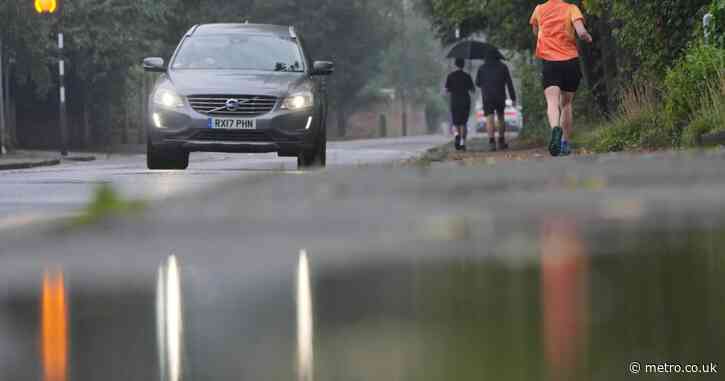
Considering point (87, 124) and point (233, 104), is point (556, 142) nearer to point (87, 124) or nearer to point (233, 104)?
point (233, 104)

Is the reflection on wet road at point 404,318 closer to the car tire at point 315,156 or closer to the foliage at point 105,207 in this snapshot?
the foliage at point 105,207

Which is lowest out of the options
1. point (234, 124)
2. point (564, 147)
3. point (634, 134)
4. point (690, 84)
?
point (634, 134)

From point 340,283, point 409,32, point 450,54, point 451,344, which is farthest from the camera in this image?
point 409,32

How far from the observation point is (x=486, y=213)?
3340 millimetres

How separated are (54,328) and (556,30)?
1212cm

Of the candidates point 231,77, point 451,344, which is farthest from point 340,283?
point 231,77

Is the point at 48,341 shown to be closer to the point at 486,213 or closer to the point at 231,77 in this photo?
the point at 486,213

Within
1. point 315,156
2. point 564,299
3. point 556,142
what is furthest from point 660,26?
point 564,299

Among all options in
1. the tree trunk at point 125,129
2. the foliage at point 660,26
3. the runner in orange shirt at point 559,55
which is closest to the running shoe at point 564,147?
the runner in orange shirt at point 559,55

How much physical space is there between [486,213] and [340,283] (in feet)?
2.16

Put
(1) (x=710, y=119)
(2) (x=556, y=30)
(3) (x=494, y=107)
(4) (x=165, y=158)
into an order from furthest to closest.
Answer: (3) (x=494, y=107) < (4) (x=165, y=158) < (2) (x=556, y=30) < (1) (x=710, y=119)

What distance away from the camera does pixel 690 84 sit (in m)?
13.8

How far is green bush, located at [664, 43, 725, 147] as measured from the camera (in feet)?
44.0
